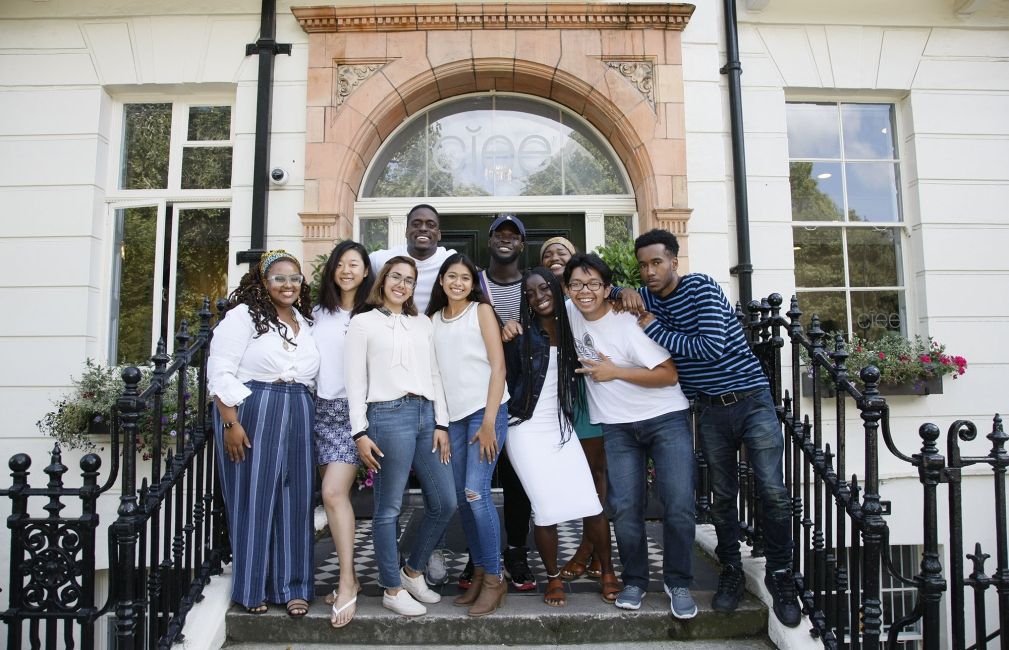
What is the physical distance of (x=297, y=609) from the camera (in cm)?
304

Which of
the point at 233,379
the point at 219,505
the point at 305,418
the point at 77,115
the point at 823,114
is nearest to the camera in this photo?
the point at 233,379

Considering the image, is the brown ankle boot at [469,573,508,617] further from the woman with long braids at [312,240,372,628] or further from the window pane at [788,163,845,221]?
the window pane at [788,163,845,221]

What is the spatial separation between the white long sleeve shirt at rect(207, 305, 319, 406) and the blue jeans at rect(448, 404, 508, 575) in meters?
0.78

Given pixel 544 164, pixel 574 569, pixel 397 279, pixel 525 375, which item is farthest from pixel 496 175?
pixel 574 569

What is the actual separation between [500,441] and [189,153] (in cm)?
477

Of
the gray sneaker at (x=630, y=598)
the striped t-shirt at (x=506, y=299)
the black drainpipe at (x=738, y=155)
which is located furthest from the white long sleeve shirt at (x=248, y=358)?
the black drainpipe at (x=738, y=155)

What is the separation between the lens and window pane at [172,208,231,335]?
610cm

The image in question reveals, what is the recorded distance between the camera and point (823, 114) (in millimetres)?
6344

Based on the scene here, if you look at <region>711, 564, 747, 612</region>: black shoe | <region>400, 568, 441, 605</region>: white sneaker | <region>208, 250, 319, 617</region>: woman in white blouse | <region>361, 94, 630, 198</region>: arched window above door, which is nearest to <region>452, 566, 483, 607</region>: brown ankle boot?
<region>400, 568, 441, 605</region>: white sneaker

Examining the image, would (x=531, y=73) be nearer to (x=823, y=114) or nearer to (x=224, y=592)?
(x=823, y=114)

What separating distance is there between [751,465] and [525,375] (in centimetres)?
115

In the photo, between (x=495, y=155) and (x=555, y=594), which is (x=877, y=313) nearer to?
(x=495, y=155)

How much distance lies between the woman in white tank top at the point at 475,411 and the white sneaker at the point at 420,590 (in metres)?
0.14

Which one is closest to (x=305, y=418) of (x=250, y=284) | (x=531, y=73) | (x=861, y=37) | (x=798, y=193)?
(x=250, y=284)
